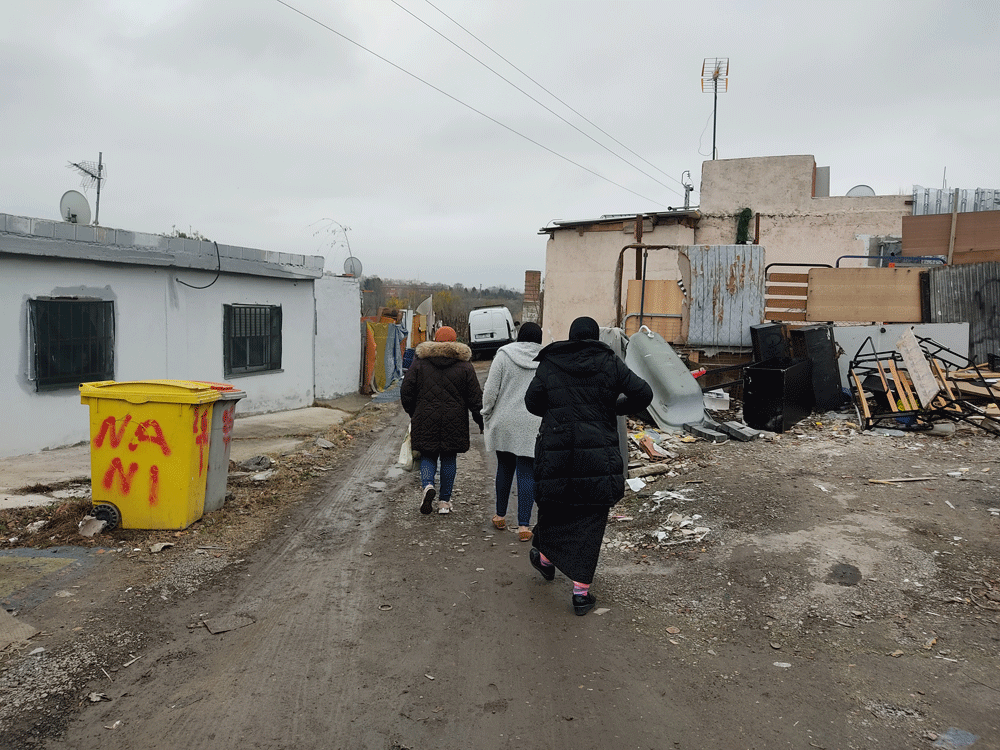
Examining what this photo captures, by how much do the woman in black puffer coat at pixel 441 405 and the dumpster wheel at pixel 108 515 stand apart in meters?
2.42

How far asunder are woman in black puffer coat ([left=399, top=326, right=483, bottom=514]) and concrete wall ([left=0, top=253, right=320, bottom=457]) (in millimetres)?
5237

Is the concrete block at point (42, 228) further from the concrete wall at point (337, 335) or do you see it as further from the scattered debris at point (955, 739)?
the scattered debris at point (955, 739)

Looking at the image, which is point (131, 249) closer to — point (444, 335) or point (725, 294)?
point (444, 335)

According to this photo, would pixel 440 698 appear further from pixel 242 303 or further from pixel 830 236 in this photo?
pixel 830 236

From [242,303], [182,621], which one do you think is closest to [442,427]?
[182,621]

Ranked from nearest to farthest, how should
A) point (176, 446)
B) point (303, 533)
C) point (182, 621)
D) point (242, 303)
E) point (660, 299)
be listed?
point (182, 621) < point (176, 446) < point (303, 533) < point (242, 303) < point (660, 299)

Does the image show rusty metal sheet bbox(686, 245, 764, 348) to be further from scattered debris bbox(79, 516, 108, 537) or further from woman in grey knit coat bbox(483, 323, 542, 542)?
scattered debris bbox(79, 516, 108, 537)

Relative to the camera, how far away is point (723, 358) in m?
12.3

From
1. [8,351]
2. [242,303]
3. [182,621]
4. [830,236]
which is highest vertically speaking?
[830,236]

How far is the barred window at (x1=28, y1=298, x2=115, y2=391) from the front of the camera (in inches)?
334

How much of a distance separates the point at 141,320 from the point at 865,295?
11716mm

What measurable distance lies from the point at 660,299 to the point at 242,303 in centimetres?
744

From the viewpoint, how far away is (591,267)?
22969 millimetres

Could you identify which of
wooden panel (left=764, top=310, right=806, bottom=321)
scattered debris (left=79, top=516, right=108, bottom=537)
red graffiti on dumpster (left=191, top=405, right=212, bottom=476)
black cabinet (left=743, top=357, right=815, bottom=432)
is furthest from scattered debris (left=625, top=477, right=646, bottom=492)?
wooden panel (left=764, top=310, right=806, bottom=321)
